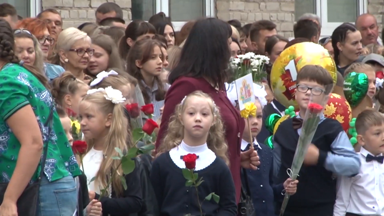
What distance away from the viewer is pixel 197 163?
205 inches

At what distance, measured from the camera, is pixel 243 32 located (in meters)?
10.5

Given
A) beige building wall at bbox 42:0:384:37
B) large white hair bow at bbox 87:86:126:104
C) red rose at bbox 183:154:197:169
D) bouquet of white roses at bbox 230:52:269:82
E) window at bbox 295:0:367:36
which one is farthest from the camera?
window at bbox 295:0:367:36

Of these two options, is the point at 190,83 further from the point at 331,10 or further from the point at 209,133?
the point at 331,10

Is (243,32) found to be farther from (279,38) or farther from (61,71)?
(61,71)

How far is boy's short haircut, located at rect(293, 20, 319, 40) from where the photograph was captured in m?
10.0

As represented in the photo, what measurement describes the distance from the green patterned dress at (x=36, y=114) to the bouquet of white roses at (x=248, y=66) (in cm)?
197

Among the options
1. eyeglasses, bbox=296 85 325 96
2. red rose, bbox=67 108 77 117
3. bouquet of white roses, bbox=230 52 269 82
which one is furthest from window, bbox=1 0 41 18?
eyeglasses, bbox=296 85 325 96

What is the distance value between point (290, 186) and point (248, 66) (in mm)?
1125

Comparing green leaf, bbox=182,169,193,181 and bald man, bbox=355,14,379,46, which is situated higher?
bald man, bbox=355,14,379,46

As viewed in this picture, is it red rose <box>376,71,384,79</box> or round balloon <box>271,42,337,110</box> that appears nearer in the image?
round balloon <box>271,42,337,110</box>

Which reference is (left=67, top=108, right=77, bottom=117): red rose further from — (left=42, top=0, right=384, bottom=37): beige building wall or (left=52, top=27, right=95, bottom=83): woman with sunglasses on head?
(left=42, top=0, right=384, bottom=37): beige building wall

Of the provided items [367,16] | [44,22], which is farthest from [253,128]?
[367,16]

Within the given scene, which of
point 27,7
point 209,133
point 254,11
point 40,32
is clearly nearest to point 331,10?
point 254,11

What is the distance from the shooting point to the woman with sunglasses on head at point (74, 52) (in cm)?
695
